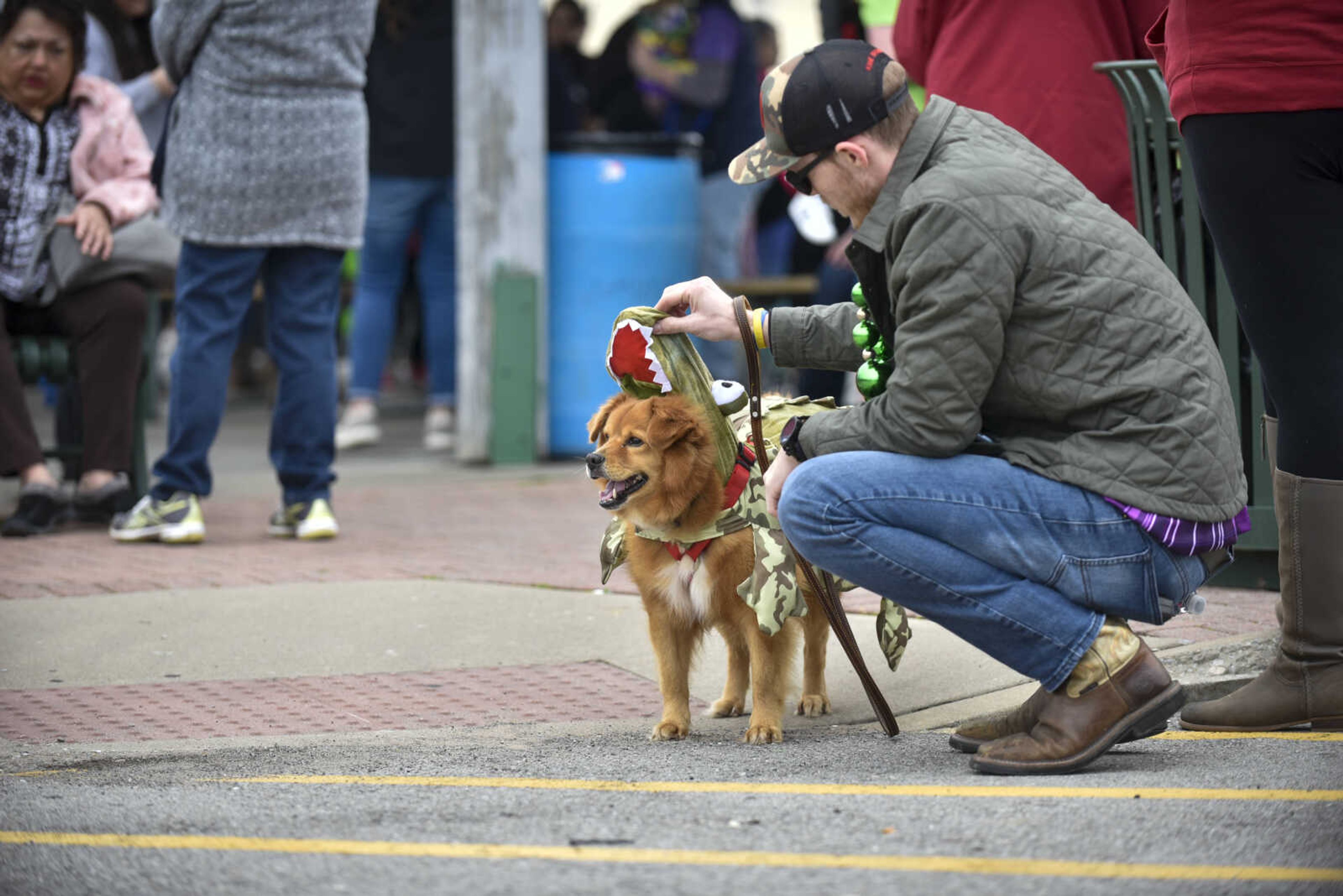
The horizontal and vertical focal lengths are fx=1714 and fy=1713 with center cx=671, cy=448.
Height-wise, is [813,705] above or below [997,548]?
below

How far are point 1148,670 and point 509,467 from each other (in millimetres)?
5308

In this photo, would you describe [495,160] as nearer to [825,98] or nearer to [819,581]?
[819,581]

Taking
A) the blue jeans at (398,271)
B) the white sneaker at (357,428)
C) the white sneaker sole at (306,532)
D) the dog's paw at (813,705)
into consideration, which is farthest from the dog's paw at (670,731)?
the white sneaker at (357,428)

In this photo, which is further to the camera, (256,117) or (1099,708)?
(256,117)

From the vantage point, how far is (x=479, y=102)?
8211 mm

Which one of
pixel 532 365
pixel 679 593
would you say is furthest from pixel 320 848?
pixel 532 365

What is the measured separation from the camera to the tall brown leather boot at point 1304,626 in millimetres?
3650

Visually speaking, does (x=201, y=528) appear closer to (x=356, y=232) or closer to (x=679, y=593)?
(x=356, y=232)

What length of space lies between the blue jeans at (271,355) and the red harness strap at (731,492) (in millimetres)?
2704

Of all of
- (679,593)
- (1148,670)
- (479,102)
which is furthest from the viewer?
(479,102)

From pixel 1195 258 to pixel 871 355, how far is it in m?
1.54

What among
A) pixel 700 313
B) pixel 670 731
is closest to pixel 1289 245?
pixel 700 313

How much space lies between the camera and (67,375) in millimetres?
6629

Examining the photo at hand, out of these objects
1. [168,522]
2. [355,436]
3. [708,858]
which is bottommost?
[355,436]
